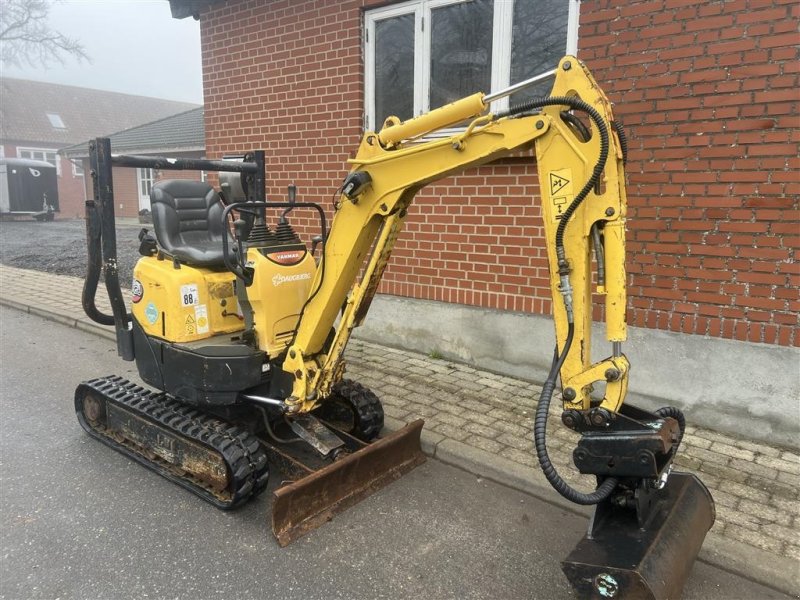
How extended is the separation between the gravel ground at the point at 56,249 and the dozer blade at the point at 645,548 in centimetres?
868

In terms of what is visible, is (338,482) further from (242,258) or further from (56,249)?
(56,249)

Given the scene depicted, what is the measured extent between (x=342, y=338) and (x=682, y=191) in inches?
111

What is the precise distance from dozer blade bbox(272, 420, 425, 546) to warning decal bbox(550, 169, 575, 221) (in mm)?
1838

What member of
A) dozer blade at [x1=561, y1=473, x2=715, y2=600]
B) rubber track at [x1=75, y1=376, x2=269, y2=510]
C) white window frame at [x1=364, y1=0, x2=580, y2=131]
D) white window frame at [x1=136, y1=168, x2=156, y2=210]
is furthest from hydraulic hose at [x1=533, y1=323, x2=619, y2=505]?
white window frame at [x1=136, y1=168, x2=156, y2=210]

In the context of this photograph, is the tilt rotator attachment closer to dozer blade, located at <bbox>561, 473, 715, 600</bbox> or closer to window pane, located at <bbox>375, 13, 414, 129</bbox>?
dozer blade, located at <bbox>561, 473, 715, 600</bbox>

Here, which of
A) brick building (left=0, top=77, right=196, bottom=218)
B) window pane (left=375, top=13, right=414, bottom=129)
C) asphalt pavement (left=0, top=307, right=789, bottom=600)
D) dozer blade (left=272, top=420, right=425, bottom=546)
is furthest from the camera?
brick building (left=0, top=77, right=196, bottom=218)

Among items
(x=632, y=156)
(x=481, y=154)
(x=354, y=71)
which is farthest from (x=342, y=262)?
(x=354, y=71)

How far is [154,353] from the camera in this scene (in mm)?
3928

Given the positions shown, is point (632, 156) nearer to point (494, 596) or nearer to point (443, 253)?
point (443, 253)

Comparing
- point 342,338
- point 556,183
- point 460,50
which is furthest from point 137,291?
point 460,50

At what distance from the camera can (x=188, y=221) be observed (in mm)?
4277

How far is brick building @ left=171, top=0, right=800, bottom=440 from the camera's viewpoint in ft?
13.5

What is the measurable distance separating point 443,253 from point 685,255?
226 cm

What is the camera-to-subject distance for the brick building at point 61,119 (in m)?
31.7
